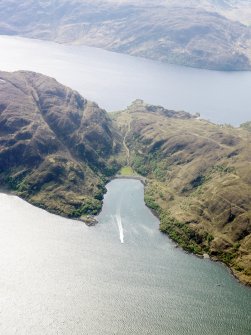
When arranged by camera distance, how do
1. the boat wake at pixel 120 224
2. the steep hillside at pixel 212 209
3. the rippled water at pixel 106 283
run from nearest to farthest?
the rippled water at pixel 106 283 → the steep hillside at pixel 212 209 → the boat wake at pixel 120 224

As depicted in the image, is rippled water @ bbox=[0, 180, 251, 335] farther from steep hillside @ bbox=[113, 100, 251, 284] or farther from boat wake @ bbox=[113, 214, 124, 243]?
steep hillside @ bbox=[113, 100, 251, 284]

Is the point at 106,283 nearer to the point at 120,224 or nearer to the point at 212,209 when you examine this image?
the point at 120,224

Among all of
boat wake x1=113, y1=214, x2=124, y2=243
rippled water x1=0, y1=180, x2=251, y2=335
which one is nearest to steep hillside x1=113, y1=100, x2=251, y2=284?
rippled water x1=0, y1=180, x2=251, y2=335

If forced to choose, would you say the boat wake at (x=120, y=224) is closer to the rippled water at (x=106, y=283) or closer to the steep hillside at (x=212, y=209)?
the rippled water at (x=106, y=283)

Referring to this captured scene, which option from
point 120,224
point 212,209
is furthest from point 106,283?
point 212,209

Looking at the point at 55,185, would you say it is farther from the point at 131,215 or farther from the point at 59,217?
the point at 131,215

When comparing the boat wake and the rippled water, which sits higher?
the rippled water

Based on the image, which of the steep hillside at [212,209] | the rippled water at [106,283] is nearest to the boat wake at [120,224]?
the rippled water at [106,283]

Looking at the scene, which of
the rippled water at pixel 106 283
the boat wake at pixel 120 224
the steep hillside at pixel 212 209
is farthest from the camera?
the boat wake at pixel 120 224
